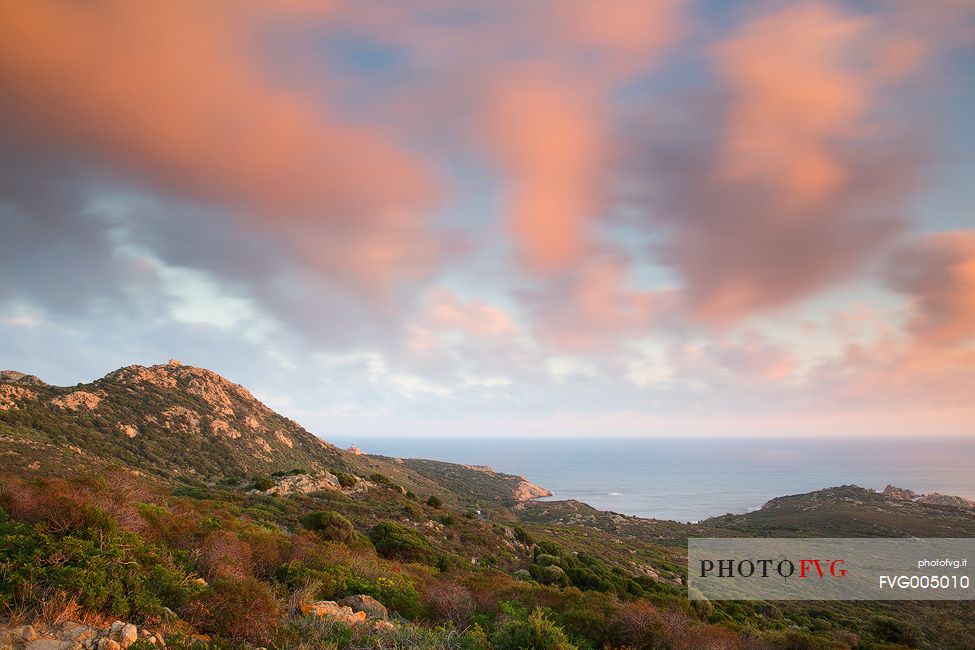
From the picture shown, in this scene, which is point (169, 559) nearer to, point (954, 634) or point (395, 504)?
point (395, 504)

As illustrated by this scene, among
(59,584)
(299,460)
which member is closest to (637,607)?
(59,584)

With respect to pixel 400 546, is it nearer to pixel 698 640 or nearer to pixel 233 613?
pixel 233 613

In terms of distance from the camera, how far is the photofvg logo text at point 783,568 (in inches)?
1357

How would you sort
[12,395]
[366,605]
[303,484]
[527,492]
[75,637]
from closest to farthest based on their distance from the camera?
[75,637] < [366,605] < [303,484] < [12,395] < [527,492]

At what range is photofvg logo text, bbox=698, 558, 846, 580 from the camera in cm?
3447

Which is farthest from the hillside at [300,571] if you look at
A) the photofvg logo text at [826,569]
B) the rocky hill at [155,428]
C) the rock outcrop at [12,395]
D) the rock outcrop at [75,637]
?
the photofvg logo text at [826,569]

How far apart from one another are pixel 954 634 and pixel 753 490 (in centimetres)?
15351

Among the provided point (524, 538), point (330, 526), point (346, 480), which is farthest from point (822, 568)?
point (330, 526)

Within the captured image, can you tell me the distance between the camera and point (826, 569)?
38.2 metres

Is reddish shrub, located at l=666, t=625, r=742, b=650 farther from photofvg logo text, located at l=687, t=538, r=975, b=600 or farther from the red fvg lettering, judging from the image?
→ the red fvg lettering

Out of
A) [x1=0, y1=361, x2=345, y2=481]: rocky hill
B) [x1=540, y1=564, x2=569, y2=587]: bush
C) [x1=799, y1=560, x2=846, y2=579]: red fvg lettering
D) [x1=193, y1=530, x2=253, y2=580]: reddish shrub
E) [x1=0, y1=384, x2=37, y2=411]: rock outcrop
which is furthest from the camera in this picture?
[x1=0, y1=384, x2=37, y2=411]: rock outcrop

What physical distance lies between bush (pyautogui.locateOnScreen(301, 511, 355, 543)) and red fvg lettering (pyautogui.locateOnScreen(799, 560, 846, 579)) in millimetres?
38277

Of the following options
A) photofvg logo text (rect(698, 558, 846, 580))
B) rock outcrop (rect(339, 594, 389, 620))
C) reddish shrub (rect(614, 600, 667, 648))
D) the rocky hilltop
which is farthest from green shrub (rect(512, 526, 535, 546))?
rock outcrop (rect(339, 594, 389, 620))

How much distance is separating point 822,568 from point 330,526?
43087mm
